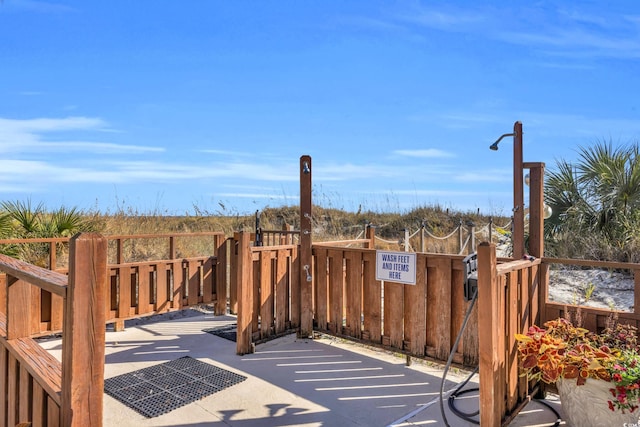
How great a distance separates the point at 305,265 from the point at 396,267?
4.05 ft

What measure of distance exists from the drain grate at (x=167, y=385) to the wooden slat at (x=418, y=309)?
1510 mm

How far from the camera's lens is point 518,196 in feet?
11.8

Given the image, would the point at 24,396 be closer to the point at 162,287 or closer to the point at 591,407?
the point at 591,407

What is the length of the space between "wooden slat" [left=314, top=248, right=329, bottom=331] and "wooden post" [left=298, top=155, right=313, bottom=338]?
7 centimetres

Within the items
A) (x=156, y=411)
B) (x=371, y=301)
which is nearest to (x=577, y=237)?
(x=371, y=301)

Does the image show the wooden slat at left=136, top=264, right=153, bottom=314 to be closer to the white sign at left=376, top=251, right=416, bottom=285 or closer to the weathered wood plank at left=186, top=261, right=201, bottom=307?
the weathered wood plank at left=186, top=261, right=201, bottom=307

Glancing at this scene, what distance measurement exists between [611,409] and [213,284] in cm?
478

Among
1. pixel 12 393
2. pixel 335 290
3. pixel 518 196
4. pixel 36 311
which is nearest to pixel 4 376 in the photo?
pixel 12 393

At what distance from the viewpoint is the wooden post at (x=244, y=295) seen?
4.38m

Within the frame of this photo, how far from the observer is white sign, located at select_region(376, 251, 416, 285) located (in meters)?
3.90

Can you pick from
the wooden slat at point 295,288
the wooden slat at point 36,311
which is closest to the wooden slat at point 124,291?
the wooden slat at point 36,311

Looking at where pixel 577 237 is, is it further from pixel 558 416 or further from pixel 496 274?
pixel 496 274

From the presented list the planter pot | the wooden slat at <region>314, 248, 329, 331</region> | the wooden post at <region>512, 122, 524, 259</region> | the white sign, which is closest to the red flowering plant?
the planter pot

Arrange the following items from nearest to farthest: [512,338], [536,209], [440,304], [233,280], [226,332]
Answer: [512,338]
[536,209]
[440,304]
[226,332]
[233,280]
